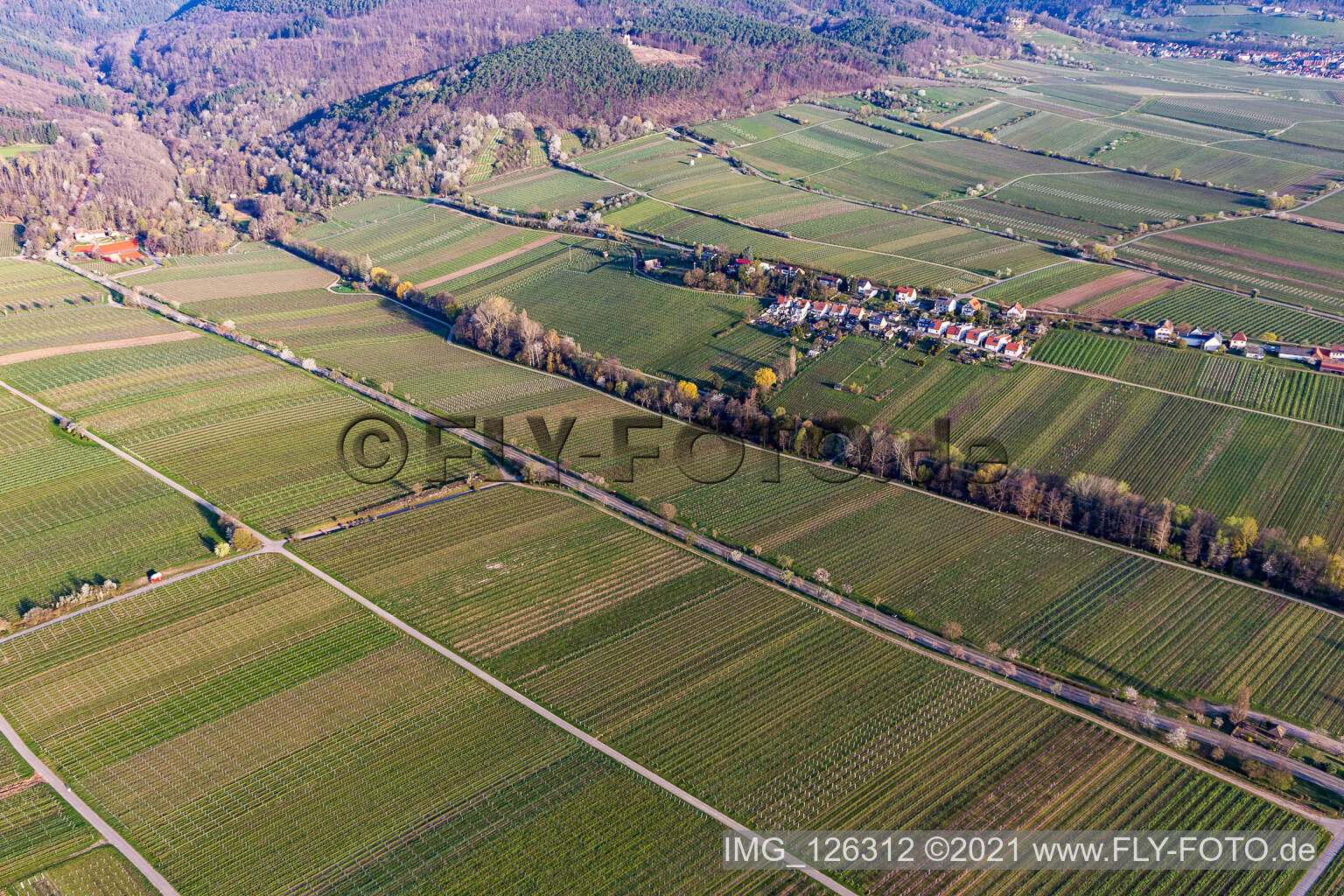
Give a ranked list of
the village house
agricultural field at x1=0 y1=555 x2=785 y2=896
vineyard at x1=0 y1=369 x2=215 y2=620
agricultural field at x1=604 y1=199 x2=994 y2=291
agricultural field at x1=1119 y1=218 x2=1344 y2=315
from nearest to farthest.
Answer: agricultural field at x1=0 y1=555 x2=785 y2=896 < vineyard at x1=0 y1=369 x2=215 y2=620 < the village house < agricultural field at x1=1119 y1=218 x2=1344 y2=315 < agricultural field at x1=604 y1=199 x2=994 y2=291

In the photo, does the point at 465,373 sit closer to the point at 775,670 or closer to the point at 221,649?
the point at 221,649

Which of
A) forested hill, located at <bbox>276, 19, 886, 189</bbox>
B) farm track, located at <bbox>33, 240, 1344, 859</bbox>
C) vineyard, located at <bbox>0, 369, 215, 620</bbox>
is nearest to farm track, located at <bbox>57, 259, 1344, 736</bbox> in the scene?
farm track, located at <bbox>33, 240, 1344, 859</bbox>

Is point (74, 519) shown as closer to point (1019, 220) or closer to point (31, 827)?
point (31, 827)

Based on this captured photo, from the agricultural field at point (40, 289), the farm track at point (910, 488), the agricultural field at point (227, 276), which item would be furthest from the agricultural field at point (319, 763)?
the agricultural field at point (227, 276)

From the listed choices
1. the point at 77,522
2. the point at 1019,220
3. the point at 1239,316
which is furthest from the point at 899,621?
the point at 1019,220

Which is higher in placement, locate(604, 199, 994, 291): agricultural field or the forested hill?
the forested hill

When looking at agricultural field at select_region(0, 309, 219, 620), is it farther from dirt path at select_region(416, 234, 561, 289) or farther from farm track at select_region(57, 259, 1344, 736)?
dirt path at select_region(416, 234, 561, 289)
